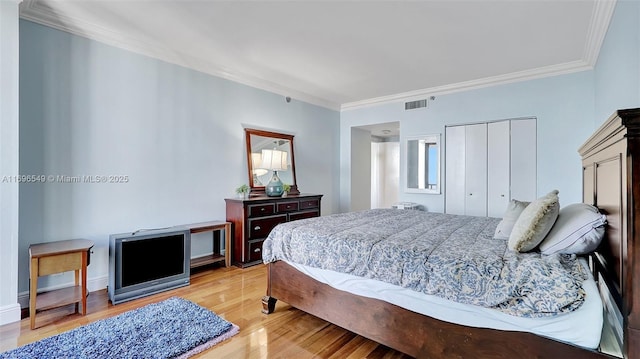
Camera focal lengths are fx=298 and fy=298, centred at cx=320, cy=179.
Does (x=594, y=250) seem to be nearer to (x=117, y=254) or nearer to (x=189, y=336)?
(x=189, y=336)

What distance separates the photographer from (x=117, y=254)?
110 inches

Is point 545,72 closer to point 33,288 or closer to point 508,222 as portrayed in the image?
point 508,222

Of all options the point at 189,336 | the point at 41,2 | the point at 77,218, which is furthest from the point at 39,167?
the point at 189,336

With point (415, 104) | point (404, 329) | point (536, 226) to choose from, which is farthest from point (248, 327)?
point (415, 104)

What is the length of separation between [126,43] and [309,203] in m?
3.07

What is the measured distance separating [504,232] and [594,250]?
522 mm

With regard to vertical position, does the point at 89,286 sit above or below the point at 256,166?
below

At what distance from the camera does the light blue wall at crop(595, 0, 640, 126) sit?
6.44 feet

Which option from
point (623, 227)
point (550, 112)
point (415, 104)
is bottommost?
point (623, 227)

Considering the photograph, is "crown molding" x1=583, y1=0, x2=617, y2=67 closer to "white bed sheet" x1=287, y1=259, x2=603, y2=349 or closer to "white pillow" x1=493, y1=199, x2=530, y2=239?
"white pillow" x1=493, y1=199, x2=530, y2=239

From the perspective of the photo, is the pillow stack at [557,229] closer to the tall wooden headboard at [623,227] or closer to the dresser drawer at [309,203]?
the tall wooden headboard at [623,227]

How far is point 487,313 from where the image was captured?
1.50 m

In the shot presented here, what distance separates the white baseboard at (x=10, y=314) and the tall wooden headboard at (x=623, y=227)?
3763mm

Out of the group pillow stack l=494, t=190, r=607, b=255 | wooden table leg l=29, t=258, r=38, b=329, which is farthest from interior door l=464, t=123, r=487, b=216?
wooden table leg l=29, t=258, r=38, b=329
